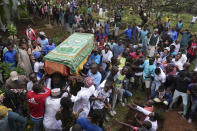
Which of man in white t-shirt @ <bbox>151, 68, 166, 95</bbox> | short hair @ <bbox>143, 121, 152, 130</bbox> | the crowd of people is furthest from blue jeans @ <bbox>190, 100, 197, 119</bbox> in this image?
short hair @ <bbox>143, 121, 152, 130</bbox>

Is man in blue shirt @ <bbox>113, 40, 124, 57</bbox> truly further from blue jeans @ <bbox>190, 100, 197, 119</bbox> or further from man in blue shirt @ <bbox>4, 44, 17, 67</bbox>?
man in blue shirt @ <bbox>4, 44, 17, 67</bbox>

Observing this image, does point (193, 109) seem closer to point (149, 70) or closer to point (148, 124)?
point (149, 70)

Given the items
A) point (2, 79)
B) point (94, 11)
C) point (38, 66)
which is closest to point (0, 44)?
point (2, 79)

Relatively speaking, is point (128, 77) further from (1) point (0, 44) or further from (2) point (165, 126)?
(1) point (0, 44)

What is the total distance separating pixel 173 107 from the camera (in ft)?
15.7

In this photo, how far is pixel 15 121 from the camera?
8.73 ft

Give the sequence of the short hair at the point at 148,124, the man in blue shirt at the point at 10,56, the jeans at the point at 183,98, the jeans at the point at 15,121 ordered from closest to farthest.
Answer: the jeans at the point at 15,121 → the short hair at the point at 148,124 → the jeans at the point at 183,98 → the man in blue shirt at the point at 10,56

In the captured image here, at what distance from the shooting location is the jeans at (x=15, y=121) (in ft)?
8.46

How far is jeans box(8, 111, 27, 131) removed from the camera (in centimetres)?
258

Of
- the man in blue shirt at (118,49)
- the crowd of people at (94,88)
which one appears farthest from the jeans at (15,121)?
the man in blue shirt at (118,49)

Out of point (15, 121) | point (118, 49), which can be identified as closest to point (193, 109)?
point (118, 49)

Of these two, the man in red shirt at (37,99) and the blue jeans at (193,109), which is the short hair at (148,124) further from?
the man in red shirt at (37,99)

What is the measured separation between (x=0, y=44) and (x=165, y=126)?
5847 mm

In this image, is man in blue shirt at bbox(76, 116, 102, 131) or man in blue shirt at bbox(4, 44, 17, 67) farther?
man in blue shirt at bbox(4, 44, 17, 67)
